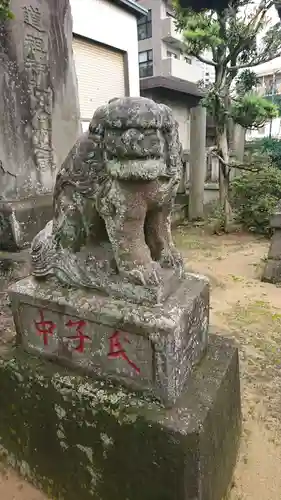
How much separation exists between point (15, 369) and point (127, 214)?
0.88 m

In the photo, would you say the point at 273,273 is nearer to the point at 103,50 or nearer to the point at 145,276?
the point at 145,276

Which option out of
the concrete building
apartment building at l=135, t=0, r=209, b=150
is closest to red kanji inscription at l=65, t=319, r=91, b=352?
the concrete building

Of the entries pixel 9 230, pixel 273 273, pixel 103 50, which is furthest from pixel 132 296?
pixel 103 50

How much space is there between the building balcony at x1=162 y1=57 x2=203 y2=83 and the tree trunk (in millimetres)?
8392

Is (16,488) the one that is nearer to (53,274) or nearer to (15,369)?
(15,369)

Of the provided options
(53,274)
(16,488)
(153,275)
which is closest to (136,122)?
(153,275)

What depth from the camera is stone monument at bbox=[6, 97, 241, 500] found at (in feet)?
4.04

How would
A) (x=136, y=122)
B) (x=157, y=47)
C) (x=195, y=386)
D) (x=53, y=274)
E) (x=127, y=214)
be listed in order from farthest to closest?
(x=157, y=47), (x=53, y=274), (x=195, y=386), (x=127, y=214), (x=136, y=122)

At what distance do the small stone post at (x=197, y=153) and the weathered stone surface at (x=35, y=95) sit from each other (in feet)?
10.3

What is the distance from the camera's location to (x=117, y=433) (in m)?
1.34

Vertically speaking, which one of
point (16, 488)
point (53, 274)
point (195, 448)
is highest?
point (53, 274)

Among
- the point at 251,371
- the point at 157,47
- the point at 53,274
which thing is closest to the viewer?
the point at 53,274

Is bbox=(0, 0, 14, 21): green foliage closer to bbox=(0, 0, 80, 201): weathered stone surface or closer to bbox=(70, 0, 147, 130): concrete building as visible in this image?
bbox=(0, 0, 80, 201): weathered stone surface

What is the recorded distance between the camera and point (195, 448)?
3.97ft
